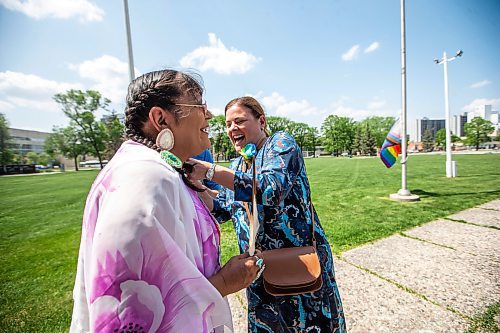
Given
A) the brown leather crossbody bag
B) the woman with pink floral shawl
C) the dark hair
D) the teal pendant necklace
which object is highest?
the dark hair

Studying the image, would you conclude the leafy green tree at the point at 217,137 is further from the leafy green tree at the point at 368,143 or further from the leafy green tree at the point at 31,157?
the leafy green tree at the point at 31,157

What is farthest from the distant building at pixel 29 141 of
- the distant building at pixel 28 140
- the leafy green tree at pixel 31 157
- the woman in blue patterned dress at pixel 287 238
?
the woman in blue patterned dress at pixel 287 238

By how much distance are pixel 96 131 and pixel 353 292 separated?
2677 inches

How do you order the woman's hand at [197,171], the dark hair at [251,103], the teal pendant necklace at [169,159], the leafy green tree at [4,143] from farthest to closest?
A: the leafy green tree at [4,143], the dark hair at [251,103], the woman's hand at [197,171], the teal pendant necklace at [169,159]

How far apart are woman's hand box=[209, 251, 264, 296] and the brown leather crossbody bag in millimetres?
416

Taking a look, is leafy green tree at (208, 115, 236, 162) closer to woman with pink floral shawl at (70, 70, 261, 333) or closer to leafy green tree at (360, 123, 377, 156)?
woman with pink floral shawl at (70, 70, 261, 333)

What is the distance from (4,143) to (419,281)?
237ft

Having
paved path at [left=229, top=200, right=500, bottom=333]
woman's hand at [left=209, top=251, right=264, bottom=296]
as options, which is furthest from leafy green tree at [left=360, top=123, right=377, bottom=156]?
woman's hand at [left=209, top=251, right=264, bottom=296]

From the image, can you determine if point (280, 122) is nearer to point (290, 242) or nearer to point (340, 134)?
point (340, 134)

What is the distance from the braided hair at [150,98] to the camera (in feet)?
3.98

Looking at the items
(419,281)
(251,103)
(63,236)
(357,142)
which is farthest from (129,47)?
(357,142)

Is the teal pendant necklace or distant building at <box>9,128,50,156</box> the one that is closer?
the teal pendant necklace

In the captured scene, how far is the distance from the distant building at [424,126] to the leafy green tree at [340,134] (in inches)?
2420

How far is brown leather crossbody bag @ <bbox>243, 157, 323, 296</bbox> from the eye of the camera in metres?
1.66
